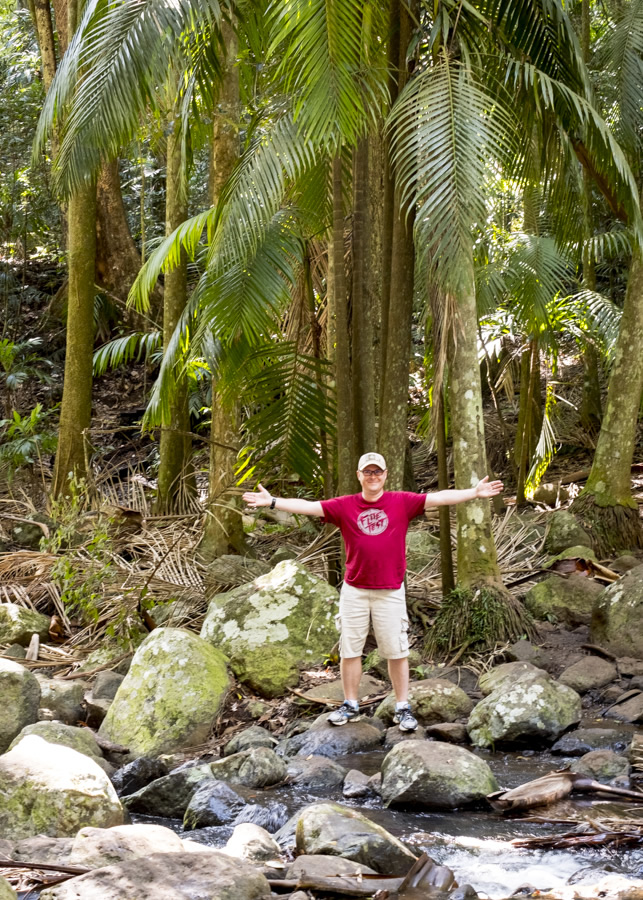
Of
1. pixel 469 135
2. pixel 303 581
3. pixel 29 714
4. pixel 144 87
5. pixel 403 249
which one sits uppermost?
pixel 144 87

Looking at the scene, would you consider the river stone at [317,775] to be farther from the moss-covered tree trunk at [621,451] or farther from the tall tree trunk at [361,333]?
the moss-covered tree trunk at [621,451]

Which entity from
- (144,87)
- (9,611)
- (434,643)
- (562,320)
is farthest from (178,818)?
(562,320)

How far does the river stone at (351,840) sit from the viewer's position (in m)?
4.02

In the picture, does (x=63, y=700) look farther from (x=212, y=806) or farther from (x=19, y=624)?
(x=212, y=806)

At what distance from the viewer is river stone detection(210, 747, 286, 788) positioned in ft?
17.3

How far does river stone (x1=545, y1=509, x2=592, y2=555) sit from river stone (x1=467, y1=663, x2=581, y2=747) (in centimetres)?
332

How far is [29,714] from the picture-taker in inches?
231

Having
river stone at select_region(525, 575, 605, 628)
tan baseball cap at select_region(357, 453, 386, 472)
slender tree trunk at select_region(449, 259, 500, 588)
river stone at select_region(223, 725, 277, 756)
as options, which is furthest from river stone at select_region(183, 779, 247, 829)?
river stone at select_region(525, 575, 605, 628)

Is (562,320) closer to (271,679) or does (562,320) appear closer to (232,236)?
(232,236)

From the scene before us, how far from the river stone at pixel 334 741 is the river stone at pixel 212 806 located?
92 cm

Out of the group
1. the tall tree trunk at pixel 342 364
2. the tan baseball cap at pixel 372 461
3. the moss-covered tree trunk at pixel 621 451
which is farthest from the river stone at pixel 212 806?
the moss-covered tree trunk at pixel 621 451

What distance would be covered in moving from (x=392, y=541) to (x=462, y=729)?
4.02ft

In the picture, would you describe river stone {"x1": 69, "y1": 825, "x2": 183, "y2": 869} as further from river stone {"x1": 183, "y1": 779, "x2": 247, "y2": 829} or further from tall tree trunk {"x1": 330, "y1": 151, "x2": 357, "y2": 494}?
tall tree trunk {"x1": 330, "y1": 151, "x2": 357, "y2": 494}

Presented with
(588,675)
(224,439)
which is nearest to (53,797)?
(588,675)
